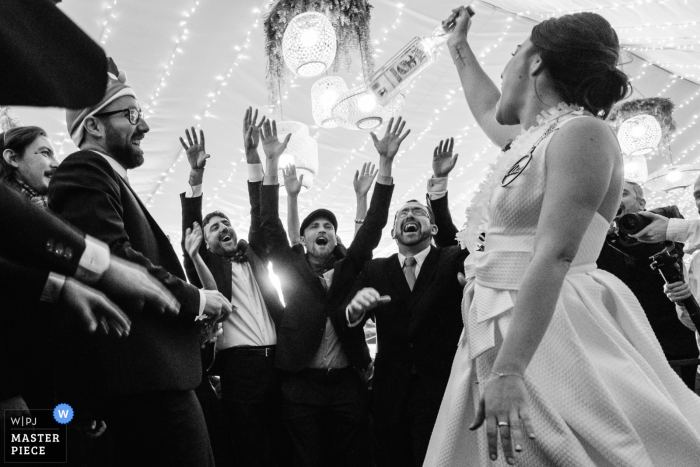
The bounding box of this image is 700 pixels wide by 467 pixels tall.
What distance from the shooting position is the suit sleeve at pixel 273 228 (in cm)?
294

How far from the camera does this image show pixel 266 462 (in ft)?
9.20

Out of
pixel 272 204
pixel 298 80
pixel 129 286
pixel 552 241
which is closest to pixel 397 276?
pixel 272 204

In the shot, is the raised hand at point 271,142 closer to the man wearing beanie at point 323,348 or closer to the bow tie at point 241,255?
the man wearing beanie at point 323,348

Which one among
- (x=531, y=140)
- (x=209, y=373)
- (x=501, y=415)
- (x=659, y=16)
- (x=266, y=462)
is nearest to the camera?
(x=501, y=415)

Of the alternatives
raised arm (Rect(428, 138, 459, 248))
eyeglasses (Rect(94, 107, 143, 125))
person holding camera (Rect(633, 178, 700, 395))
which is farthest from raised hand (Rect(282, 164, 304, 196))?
person holding camera (Rect(633, 178, 700, 395))

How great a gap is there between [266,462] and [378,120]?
7.17 ft

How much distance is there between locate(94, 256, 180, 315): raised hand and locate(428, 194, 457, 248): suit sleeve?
2.14 metres

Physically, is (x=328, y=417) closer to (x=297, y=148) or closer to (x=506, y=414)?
(x=506, y=414)

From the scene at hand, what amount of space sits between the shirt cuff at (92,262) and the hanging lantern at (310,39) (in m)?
2.69

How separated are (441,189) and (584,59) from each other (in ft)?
5.61

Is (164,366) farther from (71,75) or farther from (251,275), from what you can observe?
(251,275)

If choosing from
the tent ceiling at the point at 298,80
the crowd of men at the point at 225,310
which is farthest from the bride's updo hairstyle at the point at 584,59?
the tent ceiling at the point at 298,80

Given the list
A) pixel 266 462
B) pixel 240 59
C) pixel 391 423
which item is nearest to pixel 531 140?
pixel 391 423

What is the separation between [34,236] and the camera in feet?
2.28
